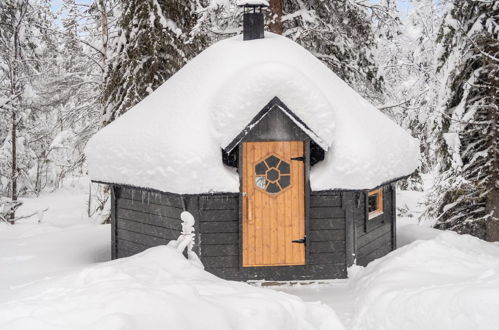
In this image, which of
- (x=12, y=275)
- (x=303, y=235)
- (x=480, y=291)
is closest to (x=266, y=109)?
(x=303, y=235)

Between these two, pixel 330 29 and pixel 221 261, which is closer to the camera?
pixel 221 261

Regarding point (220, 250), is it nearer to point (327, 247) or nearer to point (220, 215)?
point (220, 215)

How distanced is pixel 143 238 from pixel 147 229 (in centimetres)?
23

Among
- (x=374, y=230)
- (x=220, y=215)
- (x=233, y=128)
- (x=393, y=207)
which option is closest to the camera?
(x=233, y=128)

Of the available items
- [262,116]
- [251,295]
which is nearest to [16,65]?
[262,116]

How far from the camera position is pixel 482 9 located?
10.5 meters

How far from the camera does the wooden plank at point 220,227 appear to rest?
8.58 metres

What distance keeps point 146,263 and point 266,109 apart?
3.78m

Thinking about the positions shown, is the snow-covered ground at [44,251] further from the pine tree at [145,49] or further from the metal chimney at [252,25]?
the metal chimney at [252,25]

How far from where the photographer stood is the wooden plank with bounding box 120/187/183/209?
8797mm

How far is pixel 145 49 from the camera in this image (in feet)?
43.2

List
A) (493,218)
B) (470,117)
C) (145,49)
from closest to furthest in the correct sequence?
(470,117), (493,218), (145,49)

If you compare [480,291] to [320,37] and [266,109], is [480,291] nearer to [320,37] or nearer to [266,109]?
[266,109]

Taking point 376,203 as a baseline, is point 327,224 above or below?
below
